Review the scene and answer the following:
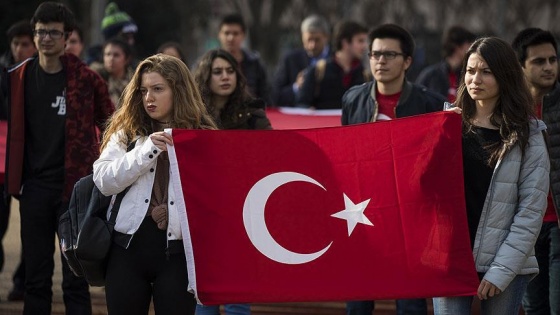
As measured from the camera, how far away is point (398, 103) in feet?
27.4

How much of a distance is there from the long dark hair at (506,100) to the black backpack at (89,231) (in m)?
1.84

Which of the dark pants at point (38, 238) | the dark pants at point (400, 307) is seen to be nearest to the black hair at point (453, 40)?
the dark pants at point (400, 307)

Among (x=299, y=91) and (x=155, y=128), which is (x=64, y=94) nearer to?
(x=155, y=128)

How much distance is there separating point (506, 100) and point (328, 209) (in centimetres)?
107

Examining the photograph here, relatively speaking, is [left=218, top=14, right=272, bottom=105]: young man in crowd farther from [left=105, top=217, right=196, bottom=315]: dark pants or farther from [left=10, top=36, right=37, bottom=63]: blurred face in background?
[left=105, top=217, right=196, bottom=315]: dark pants

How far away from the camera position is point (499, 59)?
640cm

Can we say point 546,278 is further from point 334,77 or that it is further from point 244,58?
point 244,58

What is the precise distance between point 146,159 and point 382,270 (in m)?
1.37

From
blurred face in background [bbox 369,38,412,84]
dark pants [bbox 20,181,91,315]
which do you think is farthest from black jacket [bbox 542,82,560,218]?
dark pants [bbox 20,181,91,315]

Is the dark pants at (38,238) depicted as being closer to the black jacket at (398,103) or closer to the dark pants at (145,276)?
the dark pants at (145,276)

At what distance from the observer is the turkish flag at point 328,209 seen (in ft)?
21.0

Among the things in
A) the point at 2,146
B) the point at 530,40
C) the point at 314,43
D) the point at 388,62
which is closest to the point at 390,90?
the point at 388,62

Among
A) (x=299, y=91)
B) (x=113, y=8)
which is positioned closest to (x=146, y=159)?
(x=299, y=91)

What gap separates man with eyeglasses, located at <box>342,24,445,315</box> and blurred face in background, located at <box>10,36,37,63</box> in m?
3.38
